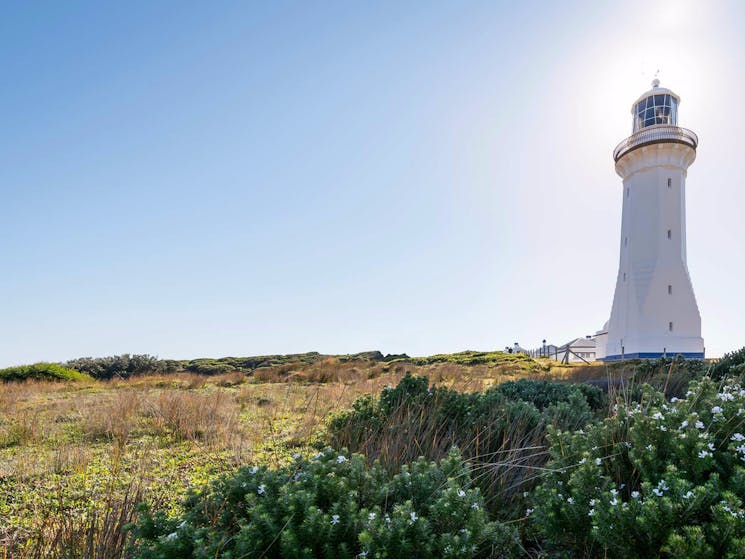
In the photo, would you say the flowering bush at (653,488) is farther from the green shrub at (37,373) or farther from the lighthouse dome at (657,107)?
the lighthouse dome at (657,107)

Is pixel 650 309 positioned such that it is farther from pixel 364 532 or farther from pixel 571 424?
pixel 364 532

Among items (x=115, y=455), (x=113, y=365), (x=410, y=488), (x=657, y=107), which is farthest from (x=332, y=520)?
(x=657, y=107)

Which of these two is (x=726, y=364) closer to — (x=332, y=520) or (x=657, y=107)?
(x=332, y=520)

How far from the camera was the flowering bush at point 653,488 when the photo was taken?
71.8 inches

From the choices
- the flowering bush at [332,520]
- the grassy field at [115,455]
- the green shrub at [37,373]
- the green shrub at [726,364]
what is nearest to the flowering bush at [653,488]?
the flowering bush at [332,520]

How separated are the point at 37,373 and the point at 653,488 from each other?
21862mm

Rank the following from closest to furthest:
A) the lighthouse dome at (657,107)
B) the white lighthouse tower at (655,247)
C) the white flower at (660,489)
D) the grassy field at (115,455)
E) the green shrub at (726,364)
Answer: the white flower at (660,489) < the grassy field at (115,455) < the green shrub at (726,364) < the white lighthouse tower at (655,247) < the lighthouse dome at (657,107)

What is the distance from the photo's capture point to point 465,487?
86.3 inches

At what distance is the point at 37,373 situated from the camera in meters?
17.8

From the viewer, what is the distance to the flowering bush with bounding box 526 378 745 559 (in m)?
1.82

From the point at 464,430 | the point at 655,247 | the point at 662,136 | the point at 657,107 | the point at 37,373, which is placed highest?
the point at 657,107

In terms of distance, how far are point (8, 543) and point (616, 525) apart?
10.7ft

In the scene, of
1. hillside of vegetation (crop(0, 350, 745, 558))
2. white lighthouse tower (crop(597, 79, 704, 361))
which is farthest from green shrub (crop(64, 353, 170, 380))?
white lighthouse tower (crop(597, 79, 704, 361))

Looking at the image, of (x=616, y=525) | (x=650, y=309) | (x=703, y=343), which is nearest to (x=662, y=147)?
(x=650, y=309)
